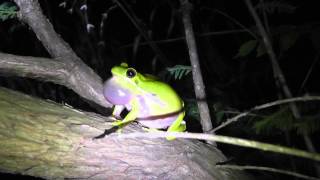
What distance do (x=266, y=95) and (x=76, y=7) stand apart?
129 inches

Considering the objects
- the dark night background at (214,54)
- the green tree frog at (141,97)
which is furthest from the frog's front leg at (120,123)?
the dark night background at (214,54)

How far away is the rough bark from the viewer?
5.74 feet

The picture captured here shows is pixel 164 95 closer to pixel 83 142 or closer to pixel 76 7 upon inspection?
pixel 83 142

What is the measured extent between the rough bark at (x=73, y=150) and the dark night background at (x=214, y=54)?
1175 millimetres

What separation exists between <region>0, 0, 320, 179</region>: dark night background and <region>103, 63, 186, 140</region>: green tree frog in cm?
92

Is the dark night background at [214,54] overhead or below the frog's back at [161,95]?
overhead

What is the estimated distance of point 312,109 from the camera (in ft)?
9.17

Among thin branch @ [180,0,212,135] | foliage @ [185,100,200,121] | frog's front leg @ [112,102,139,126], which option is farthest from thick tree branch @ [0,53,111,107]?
foliage @ [185,100,200,121]

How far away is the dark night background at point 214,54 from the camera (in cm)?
365

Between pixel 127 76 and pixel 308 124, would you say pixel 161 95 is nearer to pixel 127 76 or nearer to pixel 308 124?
pixel 127 76

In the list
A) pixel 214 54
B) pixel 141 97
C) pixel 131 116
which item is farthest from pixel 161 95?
pixel 214 54

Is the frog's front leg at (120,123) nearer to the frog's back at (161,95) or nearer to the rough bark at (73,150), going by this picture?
the rough bark at (73,150)

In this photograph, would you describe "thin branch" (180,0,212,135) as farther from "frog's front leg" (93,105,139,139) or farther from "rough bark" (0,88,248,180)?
"frog's front leg" (93,105,139,139)

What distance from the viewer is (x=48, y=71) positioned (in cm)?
228
